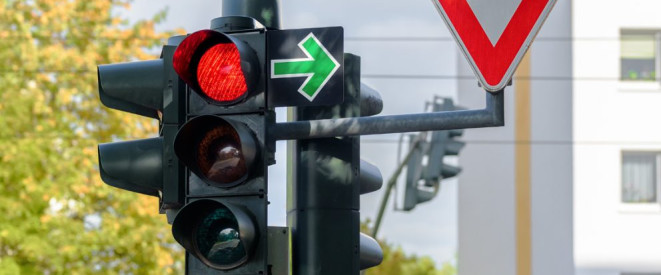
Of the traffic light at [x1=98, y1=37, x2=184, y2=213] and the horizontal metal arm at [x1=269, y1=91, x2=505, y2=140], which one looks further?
the traffic light at [x1=98, y1=37, x2=184, y2=213]

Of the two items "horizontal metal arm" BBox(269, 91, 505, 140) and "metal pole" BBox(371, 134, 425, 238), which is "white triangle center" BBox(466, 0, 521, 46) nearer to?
"horizontal metal arm" BBox(269, 91, 505, 140)

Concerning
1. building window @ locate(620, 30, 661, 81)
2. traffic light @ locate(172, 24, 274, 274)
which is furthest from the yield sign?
building window @ locate(620, 30, 661, 81)

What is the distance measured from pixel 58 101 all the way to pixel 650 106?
48.6 feet

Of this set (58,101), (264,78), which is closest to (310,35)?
(264,78)

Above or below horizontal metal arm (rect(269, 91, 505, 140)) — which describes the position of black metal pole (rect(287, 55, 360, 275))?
below

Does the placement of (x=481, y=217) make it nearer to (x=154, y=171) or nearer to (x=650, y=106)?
(x=650, y=106)

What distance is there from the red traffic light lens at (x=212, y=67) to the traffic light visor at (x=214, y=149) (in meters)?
0.10

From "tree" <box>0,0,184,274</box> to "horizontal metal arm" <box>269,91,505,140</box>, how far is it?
52.7 feet

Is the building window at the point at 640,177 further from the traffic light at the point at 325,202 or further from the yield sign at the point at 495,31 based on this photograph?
the yield sign at the point at 495,31

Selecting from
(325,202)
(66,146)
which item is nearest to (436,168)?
(66,146)

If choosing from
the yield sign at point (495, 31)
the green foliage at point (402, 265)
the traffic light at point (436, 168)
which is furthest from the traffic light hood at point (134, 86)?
the green foliage at point (402, 265)

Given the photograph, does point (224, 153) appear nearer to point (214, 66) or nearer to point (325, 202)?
point (214, 66)

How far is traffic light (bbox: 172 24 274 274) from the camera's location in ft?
13.7

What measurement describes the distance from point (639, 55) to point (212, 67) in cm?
2644
